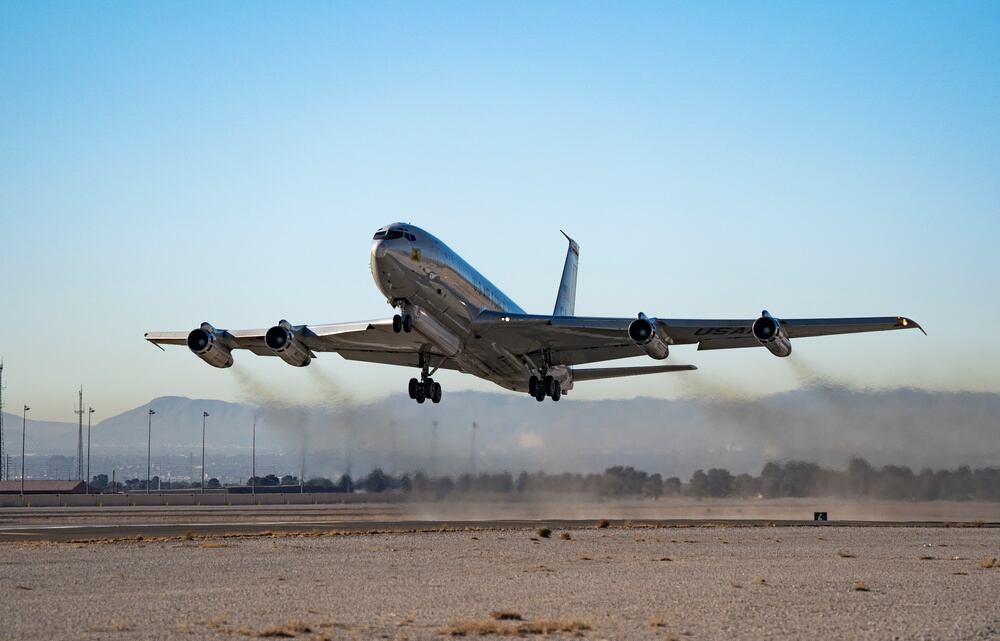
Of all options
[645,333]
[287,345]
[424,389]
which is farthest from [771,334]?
[287,345]

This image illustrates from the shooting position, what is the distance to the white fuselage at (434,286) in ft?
141

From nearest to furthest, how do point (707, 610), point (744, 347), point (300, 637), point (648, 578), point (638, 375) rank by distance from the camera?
1. point (300, 637)
2. point (707, 610)
3. point (648, 578)
4. point (744, 347)
5. point (638, 375)

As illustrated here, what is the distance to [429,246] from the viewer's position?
1745 inches

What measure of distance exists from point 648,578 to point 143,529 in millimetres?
31388

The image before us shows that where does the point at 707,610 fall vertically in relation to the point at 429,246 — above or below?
below

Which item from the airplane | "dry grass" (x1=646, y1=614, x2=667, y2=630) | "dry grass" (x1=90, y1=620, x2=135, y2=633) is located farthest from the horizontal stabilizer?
"dry grass" (x1=90, y1=620, x2=135, y2=633)

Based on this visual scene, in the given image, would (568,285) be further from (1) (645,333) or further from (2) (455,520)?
(1) (645,333)

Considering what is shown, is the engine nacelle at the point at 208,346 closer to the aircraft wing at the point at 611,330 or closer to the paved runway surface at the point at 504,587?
the paved runway surface at the point at 504,587

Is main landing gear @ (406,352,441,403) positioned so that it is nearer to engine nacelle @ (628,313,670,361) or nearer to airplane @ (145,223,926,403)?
airplane @ (145,223,926,403)

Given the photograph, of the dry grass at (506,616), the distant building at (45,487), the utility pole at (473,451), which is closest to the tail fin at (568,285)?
the utility pole at (473,451)

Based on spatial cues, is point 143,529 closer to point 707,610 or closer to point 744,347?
point 744,347

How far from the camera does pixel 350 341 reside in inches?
2073

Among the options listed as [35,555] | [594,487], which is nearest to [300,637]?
[35,555]

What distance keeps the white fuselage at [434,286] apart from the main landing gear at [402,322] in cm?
32
